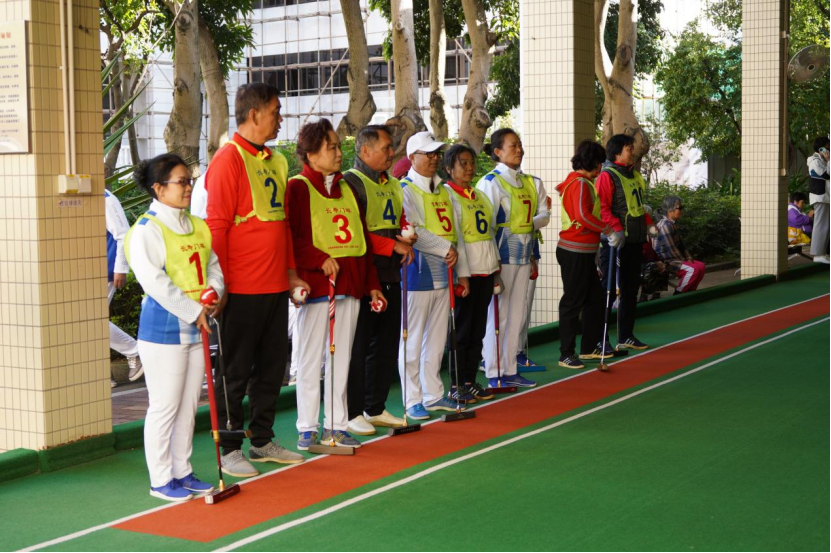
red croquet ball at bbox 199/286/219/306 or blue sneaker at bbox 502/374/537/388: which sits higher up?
red croquet ball at bbox 199/286/219/306

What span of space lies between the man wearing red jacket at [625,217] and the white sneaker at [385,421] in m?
2.91

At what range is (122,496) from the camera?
5.17m

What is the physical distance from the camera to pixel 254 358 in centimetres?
565

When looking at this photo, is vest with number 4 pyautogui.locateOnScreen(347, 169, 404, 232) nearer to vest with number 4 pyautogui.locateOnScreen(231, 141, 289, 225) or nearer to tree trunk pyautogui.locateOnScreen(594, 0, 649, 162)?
vest with number 4 pyautogui.locateOnScreen(231, 141, 289, 225)

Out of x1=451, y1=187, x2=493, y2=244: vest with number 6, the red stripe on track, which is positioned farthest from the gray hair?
x1=451, y1=187, x2=493, y2=244: vest with number 6

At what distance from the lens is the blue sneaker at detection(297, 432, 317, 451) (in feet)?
19.7

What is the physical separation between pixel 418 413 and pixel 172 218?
2.42m

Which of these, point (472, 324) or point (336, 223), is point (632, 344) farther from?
point (336, 223)

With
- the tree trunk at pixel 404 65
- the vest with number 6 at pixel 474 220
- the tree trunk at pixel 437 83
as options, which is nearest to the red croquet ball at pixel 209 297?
the vest with number 6 at pixel 474 220

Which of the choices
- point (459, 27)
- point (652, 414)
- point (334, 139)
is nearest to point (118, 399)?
point (334, 139)

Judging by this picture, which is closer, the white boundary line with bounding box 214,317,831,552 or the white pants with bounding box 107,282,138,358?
the white boundary line with bounding box 214,317,831,552

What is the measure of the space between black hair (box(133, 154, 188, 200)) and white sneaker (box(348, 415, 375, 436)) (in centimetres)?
199

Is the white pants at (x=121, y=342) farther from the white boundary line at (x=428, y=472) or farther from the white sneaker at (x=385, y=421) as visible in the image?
the white boundary line at (x=428, y=472)

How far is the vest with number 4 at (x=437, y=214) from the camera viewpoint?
6770 millimetres
